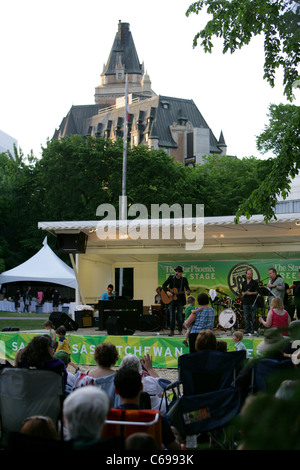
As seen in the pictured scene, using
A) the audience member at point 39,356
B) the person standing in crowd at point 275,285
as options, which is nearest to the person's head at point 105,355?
the audience member at point 39,356

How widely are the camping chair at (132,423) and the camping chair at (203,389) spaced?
1261 millimetres

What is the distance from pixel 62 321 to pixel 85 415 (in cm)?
1278

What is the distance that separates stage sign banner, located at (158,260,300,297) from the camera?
1747 cm

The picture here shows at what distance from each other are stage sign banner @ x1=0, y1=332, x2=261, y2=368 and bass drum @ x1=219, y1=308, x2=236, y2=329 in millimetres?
4170

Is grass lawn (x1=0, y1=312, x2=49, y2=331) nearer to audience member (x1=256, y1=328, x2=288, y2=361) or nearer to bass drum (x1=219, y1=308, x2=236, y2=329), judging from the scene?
bass drum (x1=219, y1=308, x2=236, y2=329)

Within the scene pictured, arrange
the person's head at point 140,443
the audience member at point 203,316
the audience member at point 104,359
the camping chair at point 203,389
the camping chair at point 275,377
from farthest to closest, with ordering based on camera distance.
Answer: the audience member at point 203,316 < the audience member at point 104,359 < the camping chair at point 203,389 < the person's head at point 140,443 < the camping chair at point 275,377

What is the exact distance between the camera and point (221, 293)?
1783cm

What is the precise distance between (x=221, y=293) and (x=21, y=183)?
3268cm

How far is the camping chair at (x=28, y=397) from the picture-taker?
4.06 m

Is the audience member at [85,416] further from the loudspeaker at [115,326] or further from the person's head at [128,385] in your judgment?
the loudspeaker at [115,326]

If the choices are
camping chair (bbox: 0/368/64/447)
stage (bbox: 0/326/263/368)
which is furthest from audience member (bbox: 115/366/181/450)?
stage (bbox: 0/326/263/368)

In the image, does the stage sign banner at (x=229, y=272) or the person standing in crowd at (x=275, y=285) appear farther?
the stage sign banner at (x=229, y=272)

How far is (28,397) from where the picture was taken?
4.07 metres
